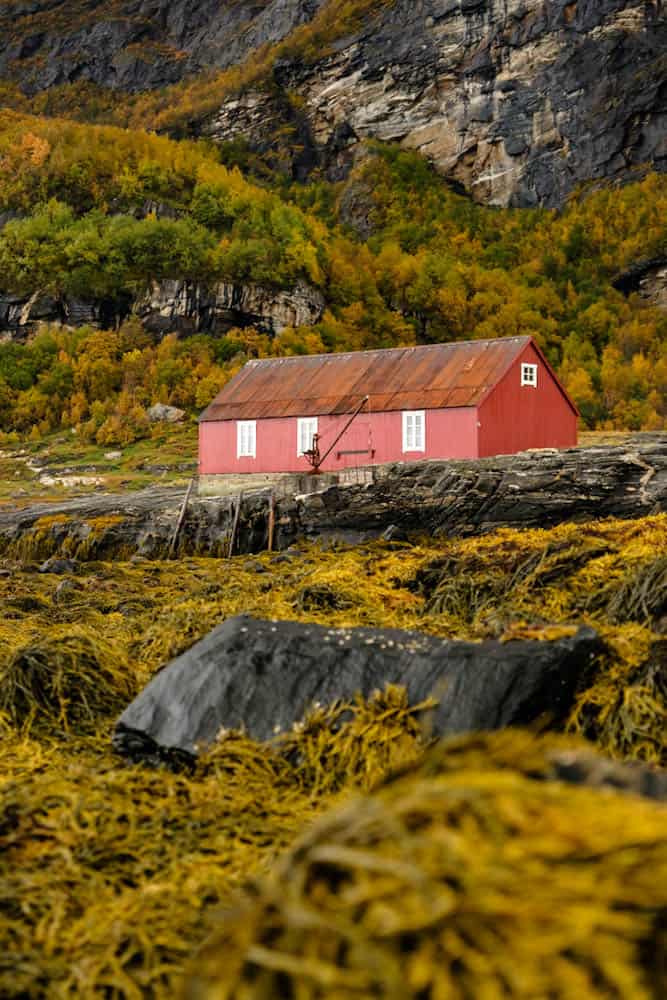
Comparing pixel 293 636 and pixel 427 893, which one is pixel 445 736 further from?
pixel 427 893

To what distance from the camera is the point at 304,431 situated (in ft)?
113

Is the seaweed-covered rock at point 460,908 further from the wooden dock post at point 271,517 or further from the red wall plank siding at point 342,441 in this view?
the red wall plank siding at point 342,441

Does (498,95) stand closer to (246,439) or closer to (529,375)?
(529,375)

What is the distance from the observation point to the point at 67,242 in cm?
7581

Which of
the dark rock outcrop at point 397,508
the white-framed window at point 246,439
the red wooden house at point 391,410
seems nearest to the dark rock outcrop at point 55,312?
the red wooden house at point 391,410

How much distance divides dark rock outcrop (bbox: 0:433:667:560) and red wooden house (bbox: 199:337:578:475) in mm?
6169

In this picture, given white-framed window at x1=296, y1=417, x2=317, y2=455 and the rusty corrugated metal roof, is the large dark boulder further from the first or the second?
white-framed window at x1=296, y1=417, x2=317, y2=455

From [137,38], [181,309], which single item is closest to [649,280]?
[181,309]

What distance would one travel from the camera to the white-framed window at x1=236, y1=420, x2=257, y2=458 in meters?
35.6

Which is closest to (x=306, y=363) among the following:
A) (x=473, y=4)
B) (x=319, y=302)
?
(x=319, y=302)

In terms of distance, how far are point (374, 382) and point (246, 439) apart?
504 cm

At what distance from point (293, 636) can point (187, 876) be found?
6.97ft

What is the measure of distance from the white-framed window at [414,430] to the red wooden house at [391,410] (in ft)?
0.11

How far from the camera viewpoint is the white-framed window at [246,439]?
35562mm
